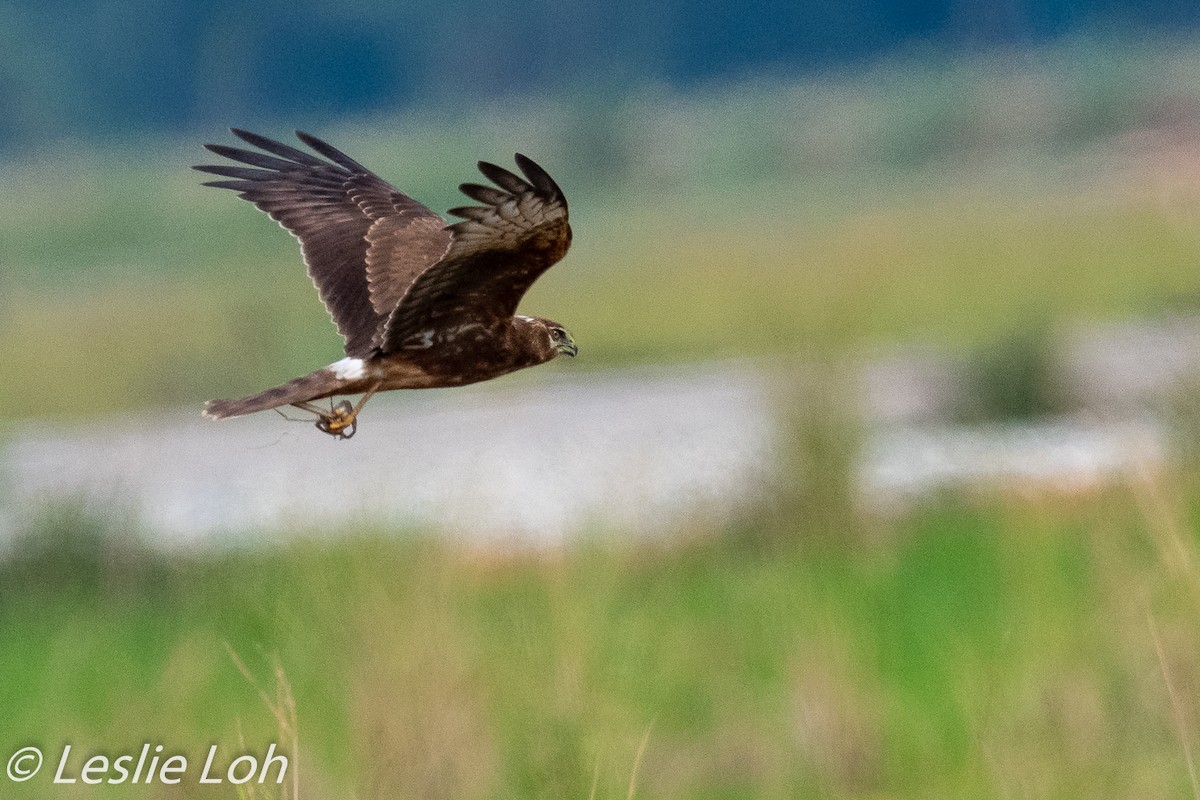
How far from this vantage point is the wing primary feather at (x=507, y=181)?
473 centimetres

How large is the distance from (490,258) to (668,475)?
8086mm

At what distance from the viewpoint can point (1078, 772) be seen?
245 inches

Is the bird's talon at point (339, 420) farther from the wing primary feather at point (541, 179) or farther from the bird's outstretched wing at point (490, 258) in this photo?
the wing primary feather at point (541, 179)

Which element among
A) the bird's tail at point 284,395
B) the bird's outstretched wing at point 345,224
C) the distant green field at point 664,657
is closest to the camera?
the bird's tail at point 284,395

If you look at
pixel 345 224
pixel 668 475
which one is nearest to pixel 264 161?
pixel 345 224

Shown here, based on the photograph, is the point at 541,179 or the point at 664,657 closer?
the point at 541,179

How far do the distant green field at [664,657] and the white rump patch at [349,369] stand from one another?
731 mm

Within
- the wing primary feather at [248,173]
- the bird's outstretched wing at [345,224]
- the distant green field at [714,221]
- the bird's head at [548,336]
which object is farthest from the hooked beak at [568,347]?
the distant green field at [714,221]

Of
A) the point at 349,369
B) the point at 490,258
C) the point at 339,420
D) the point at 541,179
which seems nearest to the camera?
the point at 541,179

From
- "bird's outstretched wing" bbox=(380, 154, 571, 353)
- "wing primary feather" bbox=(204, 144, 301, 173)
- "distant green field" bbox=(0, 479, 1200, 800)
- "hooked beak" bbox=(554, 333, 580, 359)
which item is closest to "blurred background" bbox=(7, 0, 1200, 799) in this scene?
"distant green field" bbox=(0, 479, 1200, 800)

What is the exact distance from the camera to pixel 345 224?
6301mm

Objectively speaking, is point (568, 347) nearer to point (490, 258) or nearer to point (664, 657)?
point (490, 258)

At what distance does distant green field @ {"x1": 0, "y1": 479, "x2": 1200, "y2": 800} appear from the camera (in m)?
6.30

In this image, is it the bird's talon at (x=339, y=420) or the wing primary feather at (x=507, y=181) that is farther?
the bird's talon at (x=339, y=420)
